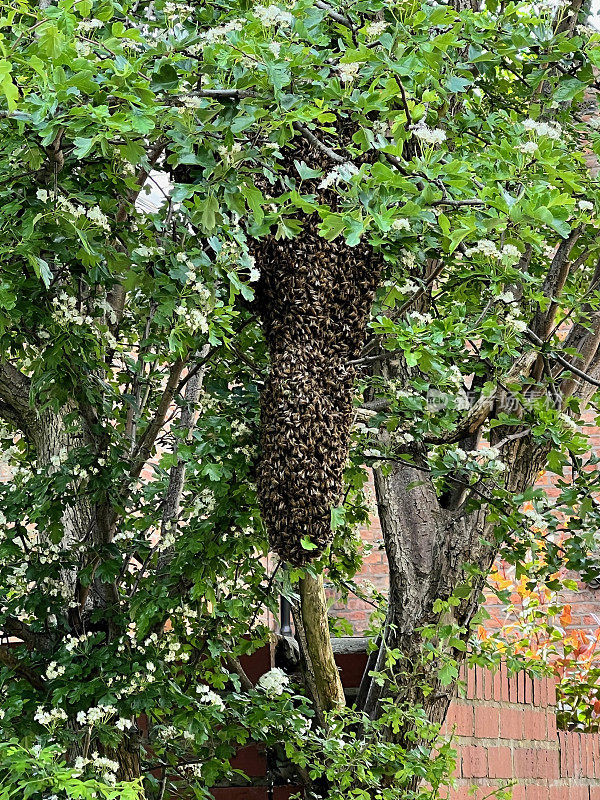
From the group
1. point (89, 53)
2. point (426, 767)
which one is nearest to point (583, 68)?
point (89, 53)

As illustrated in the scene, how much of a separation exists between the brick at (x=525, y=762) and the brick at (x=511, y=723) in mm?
61

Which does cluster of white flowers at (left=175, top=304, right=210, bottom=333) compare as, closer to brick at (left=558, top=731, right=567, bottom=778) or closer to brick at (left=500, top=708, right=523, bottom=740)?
brick at (left=500, top=708, right=523, bottom=740)

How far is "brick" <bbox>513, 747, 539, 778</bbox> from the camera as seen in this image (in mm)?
3902

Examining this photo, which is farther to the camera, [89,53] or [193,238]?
[193,238]

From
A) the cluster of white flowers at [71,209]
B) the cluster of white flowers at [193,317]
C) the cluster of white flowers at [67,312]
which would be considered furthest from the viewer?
the cluster of white flowers at [67,312]

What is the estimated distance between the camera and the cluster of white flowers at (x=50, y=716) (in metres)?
2.43

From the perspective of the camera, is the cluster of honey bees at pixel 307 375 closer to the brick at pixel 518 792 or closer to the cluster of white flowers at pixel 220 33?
the cluster of white flowers at pixel 220 33

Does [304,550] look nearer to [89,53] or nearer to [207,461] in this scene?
[207,461]

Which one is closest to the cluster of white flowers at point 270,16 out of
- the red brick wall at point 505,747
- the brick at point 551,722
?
the red brick wall at point 505,747

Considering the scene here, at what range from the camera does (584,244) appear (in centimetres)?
296

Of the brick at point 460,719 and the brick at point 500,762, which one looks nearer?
the brick at point 460,719

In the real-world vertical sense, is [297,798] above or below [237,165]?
below

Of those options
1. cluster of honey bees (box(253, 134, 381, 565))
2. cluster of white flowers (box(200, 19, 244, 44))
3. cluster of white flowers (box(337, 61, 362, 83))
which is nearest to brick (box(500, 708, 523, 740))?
cluster of honey bees (box(253, 134, 381, 565))

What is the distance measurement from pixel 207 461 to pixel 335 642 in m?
1.89
